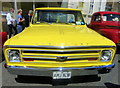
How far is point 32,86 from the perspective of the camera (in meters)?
3.20

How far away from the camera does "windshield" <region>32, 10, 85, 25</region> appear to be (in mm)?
4270

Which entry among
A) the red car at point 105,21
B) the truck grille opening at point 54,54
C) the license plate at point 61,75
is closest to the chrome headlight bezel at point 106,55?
the truck grille opening at point 54,54

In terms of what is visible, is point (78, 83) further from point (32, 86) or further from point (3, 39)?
point (3, 39)

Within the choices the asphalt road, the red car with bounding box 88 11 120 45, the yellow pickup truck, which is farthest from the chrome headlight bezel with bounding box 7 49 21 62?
the red car with bounding box 88 11 120 45

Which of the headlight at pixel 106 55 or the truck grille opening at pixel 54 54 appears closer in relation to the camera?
the truck grille opening at pixel 54 54

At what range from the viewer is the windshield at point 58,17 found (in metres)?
4.27

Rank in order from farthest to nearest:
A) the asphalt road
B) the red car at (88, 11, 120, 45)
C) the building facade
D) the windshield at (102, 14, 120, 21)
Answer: the building facade → the windshield at (102, 14, 120, 21) → the red car at (88, 11, 120, 45) → the asphalt road

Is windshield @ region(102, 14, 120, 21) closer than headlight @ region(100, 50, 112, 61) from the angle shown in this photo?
No

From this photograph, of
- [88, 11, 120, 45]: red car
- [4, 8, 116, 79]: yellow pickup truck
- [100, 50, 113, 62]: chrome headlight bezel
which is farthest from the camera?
[88, 11, 120, 45]: red car

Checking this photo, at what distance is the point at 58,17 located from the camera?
4.34 m

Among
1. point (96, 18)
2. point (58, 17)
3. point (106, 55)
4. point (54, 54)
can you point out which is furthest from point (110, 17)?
point (54, 54)

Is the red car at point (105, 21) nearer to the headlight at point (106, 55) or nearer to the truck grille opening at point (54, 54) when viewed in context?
the headlight at point (106, 55)

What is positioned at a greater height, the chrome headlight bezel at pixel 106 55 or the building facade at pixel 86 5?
the building facade at pixel 86 5

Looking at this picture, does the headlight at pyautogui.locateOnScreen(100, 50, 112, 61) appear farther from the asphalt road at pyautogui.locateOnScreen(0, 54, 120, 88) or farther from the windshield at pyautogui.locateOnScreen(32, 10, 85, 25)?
the windshield at pyautogui.locateOnScreen(32, 10, 85, 25)
